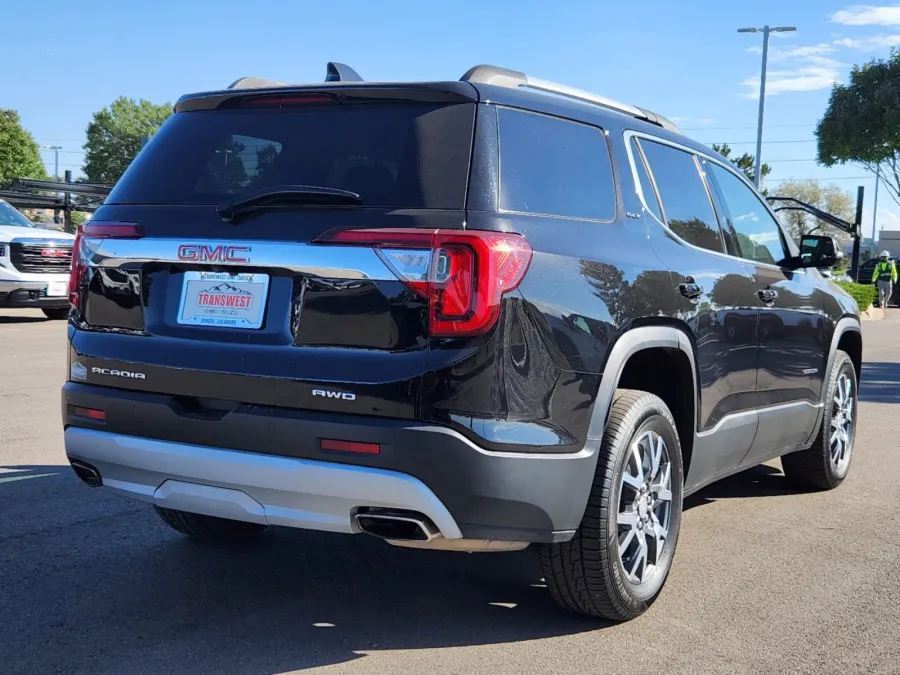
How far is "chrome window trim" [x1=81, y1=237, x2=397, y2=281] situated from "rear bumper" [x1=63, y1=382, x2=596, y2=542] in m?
0.46

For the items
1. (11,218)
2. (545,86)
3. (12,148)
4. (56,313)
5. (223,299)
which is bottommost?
(56,313)

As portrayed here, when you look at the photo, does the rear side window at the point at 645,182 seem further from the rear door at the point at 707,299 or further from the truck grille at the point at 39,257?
the truck grille at the point at 39,257

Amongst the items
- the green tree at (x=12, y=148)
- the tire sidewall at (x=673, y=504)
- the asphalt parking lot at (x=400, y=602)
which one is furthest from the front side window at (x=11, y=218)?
the green tree at (x=12, y=148)

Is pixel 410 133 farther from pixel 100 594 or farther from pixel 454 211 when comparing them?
pixel 100 594

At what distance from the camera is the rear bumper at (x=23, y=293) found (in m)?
15.1

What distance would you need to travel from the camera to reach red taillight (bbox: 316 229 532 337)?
3082 millimetres

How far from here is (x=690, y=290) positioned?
163 inches

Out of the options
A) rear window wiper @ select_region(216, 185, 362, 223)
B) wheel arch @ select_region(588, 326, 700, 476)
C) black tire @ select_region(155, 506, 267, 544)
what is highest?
rear window wiper @ select_region(216, 185, 362, 223)

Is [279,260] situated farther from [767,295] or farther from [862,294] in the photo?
[862,294]

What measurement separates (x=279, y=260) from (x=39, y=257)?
13255 mm

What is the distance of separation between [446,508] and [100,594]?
159 centimetres

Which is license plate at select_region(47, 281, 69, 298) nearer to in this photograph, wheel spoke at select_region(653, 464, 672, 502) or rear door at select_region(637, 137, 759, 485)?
rear door at select_region(637, 137, 759, 485)

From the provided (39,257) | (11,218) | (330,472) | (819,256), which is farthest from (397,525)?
(11,218)

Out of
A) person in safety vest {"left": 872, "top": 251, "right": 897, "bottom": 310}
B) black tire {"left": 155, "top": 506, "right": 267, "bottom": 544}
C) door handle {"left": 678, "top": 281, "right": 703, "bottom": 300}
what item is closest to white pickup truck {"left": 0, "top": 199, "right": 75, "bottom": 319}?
black tire {"left": 155, "top": 506, "right": 267, "bottom": 544}
